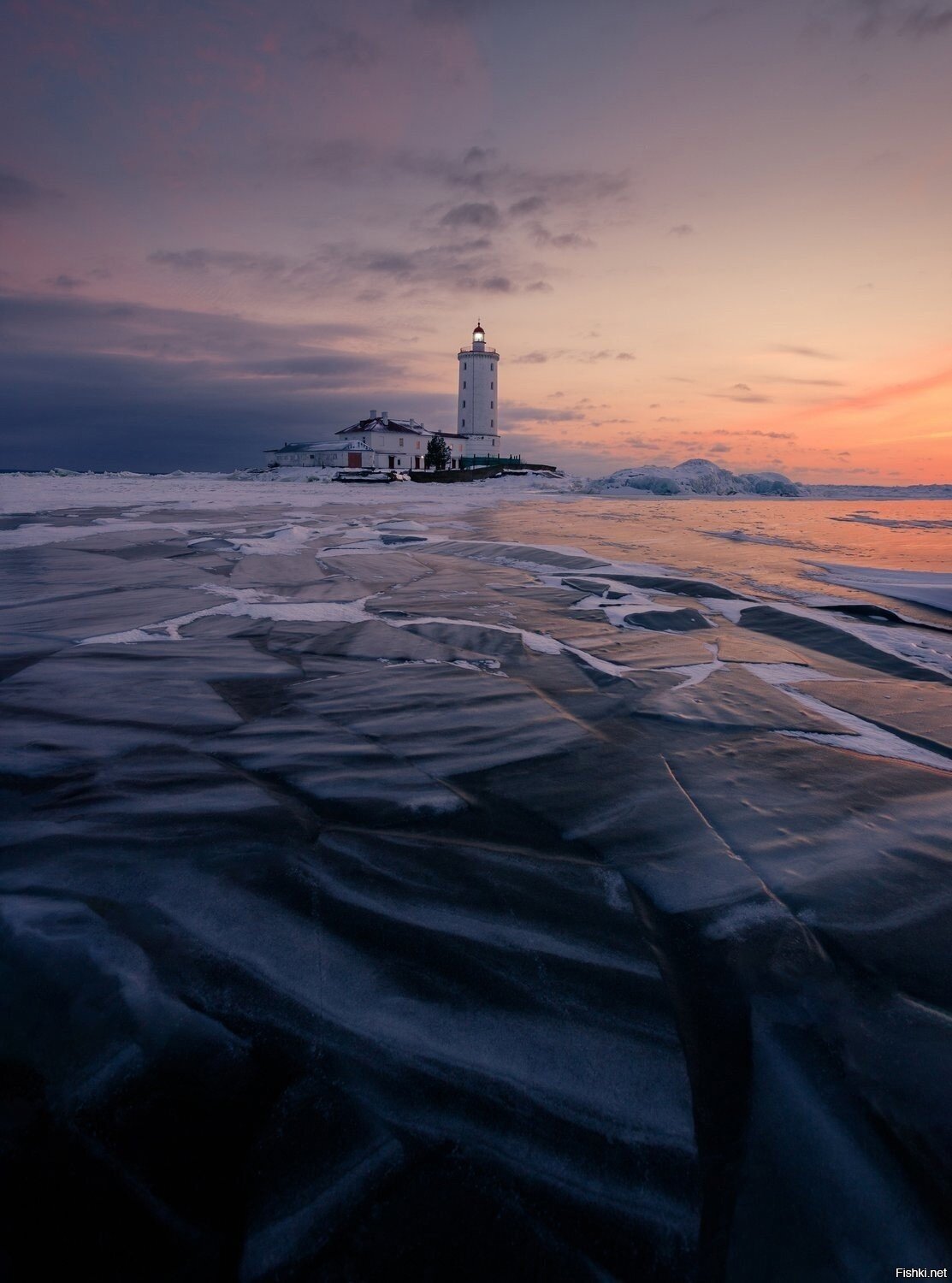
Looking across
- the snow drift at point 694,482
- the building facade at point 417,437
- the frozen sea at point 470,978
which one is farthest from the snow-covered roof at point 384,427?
the frozen sea at point 470,978

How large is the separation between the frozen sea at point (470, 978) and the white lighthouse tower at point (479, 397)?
179 ft

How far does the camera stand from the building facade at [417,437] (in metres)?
50.8

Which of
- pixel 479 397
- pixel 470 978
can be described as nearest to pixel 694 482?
pixel 479 397

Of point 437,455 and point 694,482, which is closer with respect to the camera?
point 694,482

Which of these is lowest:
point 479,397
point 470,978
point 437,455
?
point 470,978

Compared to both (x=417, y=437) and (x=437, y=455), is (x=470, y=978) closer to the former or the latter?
(x=437, y=455)

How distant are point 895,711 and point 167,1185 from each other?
8.27ft

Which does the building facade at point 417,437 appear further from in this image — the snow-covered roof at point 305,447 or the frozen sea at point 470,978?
the frozen sea at point 470,978

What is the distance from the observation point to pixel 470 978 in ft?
3.50

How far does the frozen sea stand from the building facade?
49.4 m

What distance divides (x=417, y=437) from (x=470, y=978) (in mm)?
55082

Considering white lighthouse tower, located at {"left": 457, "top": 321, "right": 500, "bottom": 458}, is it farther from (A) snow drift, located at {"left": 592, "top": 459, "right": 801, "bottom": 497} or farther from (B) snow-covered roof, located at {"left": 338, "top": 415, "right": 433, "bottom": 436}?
(A) snow drift, located at {"left": 592, "top": 459, "right": 801, "bottom": 497}

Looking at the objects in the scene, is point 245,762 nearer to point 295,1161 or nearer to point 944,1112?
point 295,1161

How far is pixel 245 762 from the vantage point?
5.89 ft
